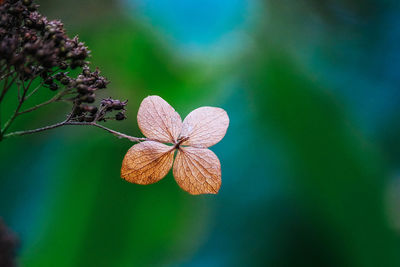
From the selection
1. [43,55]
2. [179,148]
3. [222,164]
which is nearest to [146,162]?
[179,148]

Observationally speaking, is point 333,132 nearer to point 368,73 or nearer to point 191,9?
point 368,73

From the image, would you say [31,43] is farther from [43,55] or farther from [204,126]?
[204,126]

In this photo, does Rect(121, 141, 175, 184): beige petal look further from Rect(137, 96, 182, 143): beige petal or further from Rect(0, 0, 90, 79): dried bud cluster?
Rect(0, 0, 90, 79): dried bud cluster

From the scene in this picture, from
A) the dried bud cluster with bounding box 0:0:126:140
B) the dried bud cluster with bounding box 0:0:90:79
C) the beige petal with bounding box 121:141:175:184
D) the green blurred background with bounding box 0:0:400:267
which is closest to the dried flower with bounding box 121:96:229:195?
the beige petal with bounding box 121:141:175:184

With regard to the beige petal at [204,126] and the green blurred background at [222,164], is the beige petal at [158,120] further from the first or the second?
the green blurred background at [222,164]

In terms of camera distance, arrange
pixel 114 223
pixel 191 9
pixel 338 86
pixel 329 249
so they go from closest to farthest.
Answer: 1. pixel 114 223
2. pixel 329 249
3. pixel 191 9
4. pixel 338 86

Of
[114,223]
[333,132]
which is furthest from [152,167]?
[333,132]
